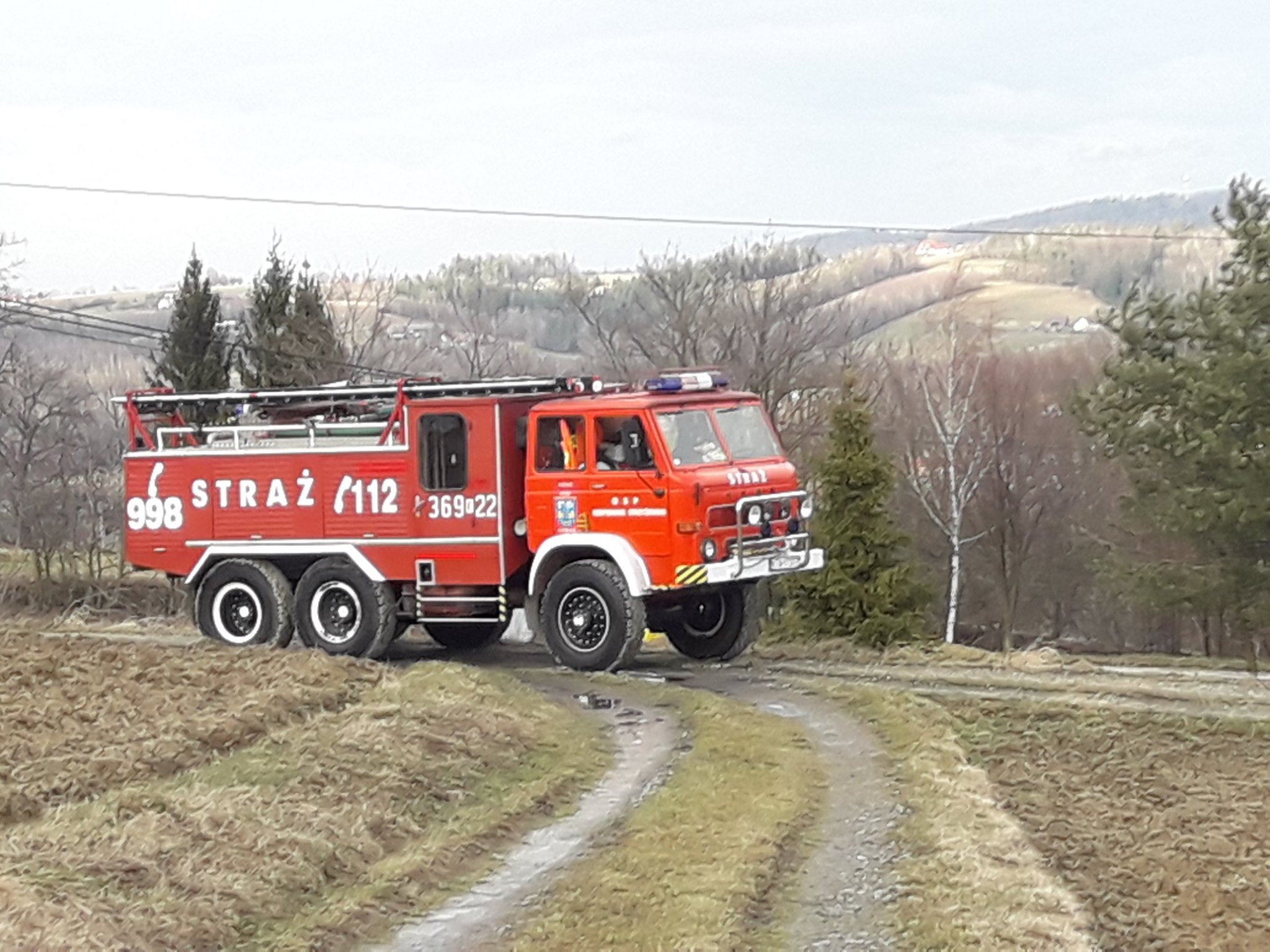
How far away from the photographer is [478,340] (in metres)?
66.7

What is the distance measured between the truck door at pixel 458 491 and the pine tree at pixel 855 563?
8323mm

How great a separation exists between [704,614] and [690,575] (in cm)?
244

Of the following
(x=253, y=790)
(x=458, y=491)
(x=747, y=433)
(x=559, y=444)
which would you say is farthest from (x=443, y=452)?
(x=253, y=790)

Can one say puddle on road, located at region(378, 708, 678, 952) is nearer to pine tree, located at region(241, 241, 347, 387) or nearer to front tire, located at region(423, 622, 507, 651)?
front tire, located at region(423, 622, 507, 651)

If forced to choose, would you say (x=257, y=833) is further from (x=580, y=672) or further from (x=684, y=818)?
(x=580, y=672)

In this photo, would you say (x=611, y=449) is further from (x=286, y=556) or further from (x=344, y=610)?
(x=286, y=556)

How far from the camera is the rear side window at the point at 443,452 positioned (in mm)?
19109

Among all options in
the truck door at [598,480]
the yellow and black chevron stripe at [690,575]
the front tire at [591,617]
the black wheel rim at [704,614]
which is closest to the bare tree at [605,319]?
the black wheel rim at [704,614]

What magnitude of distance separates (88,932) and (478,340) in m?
59.3

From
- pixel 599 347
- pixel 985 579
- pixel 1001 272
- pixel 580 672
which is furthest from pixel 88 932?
pixel 1001 272

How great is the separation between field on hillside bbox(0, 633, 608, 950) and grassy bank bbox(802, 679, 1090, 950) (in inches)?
102

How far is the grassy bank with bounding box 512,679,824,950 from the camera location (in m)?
8.97

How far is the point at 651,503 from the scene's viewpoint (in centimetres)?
1805

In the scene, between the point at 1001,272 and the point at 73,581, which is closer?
the point at 73,581
